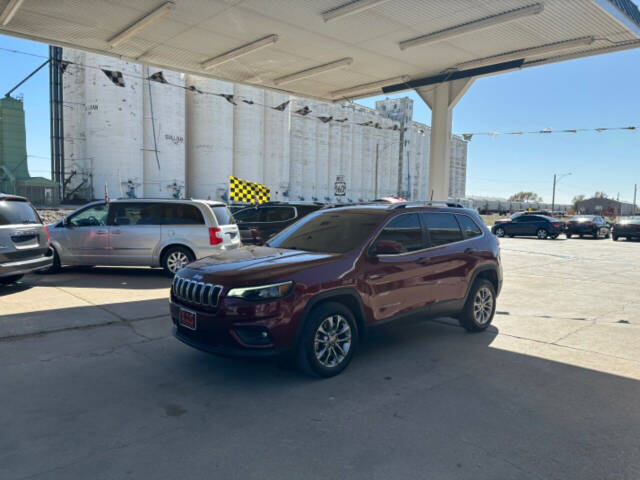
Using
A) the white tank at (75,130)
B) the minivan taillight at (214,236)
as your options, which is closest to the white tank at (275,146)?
the white tank at (75,130)

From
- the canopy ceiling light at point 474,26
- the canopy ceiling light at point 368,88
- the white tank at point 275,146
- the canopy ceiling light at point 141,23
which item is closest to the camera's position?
the canopy ceiling light at point 474,26

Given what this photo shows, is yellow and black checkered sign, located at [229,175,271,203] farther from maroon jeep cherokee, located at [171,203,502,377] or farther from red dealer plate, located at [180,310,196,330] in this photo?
red dealer plate, located at [180,310,196,330]

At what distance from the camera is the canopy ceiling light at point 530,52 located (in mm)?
10773

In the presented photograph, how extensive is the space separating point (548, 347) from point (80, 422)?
512cm

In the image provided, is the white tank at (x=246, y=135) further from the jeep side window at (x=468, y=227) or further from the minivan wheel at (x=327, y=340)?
the minivan wheel at (x=327, y=340)

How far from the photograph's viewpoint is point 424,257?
17.6ft

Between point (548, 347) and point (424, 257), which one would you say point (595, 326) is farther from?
point (424, 257)

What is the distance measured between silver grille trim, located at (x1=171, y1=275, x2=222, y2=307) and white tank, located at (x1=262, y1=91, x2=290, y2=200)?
3821 cm

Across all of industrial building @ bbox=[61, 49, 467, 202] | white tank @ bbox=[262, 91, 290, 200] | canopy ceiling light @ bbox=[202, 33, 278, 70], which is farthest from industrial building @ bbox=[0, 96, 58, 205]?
canopy ceiling light @ bbox=[202, 33, 278, 70]

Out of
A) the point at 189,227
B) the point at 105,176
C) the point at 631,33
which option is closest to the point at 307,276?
the point at 189,227

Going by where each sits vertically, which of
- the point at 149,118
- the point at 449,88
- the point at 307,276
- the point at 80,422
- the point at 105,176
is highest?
the point at 149,118

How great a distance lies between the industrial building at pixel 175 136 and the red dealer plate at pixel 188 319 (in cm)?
1875

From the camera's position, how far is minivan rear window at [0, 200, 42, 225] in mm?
7969

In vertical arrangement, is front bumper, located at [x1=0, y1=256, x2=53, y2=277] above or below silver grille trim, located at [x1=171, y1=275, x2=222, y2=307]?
below
